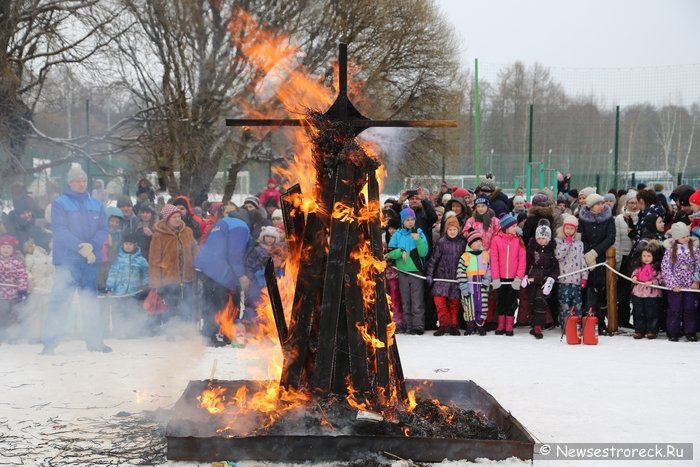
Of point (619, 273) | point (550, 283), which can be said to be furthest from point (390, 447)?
point (619, 273)

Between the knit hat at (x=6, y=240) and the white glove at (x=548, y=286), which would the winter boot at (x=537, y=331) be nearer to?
the white glove at (x=548, y=286)

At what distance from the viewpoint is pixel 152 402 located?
6516 mm

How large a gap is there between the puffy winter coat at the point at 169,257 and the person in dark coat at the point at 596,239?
5.59m

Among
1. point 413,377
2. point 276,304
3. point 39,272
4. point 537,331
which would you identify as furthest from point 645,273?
point 39,272

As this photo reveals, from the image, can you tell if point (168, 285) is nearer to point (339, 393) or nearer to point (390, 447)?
point (339, 393)

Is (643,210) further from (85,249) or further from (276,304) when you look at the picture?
(85,249)

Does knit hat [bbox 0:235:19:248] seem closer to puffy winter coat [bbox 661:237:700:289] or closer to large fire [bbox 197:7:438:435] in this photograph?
large fire [bbox 197:7:438:435]

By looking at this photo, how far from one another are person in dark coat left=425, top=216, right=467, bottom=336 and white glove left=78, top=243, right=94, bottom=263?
4521 mm

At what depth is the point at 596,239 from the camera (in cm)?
1016

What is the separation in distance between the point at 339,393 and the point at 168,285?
188 inches

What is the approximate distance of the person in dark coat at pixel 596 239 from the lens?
33.0ft

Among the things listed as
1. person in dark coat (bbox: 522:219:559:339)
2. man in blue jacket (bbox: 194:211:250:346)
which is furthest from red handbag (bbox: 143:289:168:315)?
person in dark coat (bbox: 522:219:559:339)

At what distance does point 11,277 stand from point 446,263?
19.2 feet

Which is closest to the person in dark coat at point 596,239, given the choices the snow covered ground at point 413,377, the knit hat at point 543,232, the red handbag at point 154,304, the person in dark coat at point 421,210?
the knit hat at point 543,232
